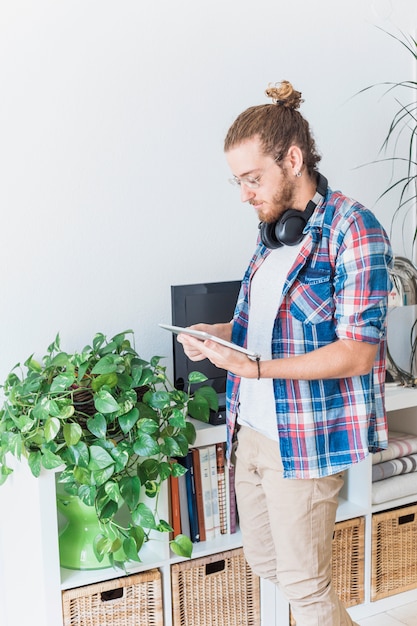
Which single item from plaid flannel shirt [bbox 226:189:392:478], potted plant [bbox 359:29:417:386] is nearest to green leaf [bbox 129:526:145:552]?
plaid flannel shirt [bbox 226:189:392:478]

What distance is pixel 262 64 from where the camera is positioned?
92.9 inches

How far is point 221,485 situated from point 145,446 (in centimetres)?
43

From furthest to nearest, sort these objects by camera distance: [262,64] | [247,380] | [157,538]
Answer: [262,64] → [157,538] → [247,380]

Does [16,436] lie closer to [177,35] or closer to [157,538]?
[157,538]

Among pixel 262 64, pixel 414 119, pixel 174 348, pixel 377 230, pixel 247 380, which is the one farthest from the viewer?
pixel 414 119

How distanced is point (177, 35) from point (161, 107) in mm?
223

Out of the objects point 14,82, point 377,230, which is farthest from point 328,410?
point 14,82

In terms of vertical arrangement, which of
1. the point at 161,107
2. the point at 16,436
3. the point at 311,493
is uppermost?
the point at 161,107

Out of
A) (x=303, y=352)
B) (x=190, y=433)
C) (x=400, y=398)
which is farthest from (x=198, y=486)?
(x=400, y=398)

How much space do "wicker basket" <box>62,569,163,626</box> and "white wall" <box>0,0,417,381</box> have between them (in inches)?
25.1

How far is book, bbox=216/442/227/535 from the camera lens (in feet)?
6.75

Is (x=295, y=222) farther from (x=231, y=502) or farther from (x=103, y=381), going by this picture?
(x=231, y=502)

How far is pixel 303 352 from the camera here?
1583 mm

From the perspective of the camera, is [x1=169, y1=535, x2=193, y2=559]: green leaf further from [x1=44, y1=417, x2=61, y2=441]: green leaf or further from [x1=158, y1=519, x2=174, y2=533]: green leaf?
[x1=44, y1=417, x2=61, y2=441]: green leaf
